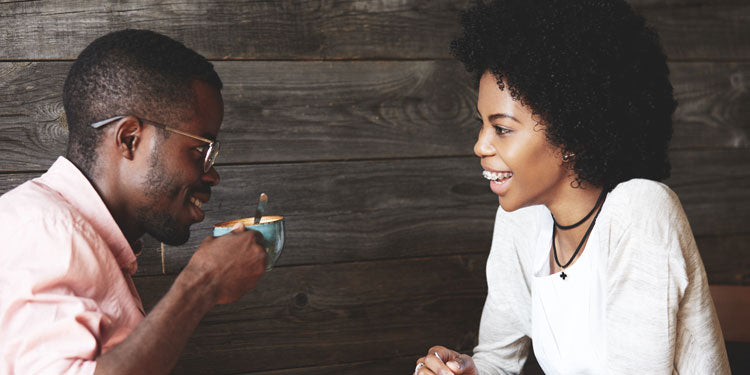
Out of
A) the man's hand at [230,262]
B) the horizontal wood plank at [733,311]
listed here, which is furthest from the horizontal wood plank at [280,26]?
the horizontal wood plank at [733,311]

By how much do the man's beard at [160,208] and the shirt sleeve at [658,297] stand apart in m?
0.87

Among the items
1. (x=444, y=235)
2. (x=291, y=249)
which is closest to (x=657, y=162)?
(x=444, y=235)

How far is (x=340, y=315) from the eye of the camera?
171 cm

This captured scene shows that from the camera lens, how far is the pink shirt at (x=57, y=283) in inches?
30.8

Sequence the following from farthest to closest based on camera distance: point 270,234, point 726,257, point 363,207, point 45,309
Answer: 1. point 726,257
2. point 363,207
3. point 270,234
4. point 45,309

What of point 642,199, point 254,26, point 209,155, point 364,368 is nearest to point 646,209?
point 642,199

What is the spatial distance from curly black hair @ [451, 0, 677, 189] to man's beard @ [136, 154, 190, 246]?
72 centimetres

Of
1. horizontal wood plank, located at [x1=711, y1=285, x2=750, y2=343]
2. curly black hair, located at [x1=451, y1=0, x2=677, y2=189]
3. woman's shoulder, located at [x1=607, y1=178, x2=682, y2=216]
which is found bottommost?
horizontal wood plank, located at [x1=711, y1=285, x2=750, y2=343]

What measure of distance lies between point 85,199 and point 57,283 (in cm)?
22

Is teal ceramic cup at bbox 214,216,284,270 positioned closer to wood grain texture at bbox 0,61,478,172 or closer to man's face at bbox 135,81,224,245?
man's face at bbox 135,81,224,245

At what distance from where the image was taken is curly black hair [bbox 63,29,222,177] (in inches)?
41.0

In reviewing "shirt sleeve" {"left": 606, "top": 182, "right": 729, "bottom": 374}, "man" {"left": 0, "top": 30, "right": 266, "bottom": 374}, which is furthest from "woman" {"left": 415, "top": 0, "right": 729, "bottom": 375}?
"man" {"left": 0, "top": 30, "right": 266, "bottom": 374}

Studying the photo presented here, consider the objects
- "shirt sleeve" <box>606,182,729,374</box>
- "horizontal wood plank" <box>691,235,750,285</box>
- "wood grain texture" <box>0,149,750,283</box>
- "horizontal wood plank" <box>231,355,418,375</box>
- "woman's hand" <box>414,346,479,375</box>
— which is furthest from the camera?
"horizontal wood plank" <box>691,235,750,285</box>

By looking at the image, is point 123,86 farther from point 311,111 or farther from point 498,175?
point 498,175
